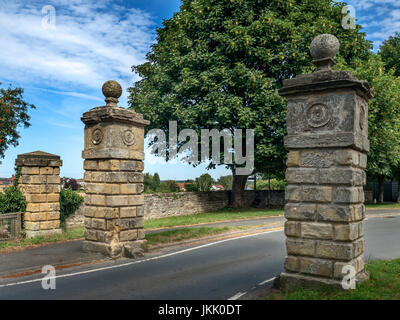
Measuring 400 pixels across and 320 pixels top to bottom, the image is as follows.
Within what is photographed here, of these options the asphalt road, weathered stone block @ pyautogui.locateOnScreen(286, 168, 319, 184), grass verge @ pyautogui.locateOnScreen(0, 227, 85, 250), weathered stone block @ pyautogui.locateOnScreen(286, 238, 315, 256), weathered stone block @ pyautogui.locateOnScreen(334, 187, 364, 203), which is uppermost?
weathered stone block @ pyautogui.locateOnScreen(286, 168, 319, 184)

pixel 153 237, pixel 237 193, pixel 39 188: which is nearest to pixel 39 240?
pixel 39 188

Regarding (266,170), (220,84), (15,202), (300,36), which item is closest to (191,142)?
(220,84)

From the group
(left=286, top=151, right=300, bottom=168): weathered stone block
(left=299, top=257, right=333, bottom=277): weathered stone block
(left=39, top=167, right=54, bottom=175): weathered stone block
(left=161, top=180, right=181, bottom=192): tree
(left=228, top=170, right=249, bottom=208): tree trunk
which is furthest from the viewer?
(left=161, top=180, right=181, bottom=192): tree

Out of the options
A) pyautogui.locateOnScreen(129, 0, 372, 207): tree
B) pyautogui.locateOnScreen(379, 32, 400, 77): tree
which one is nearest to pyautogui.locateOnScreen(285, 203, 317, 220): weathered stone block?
pyautogui.locateOnScreen(129, 0, 372, 207): tree

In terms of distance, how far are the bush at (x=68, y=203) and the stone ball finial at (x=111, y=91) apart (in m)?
6.28

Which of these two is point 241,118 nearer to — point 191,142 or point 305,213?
point 191,142

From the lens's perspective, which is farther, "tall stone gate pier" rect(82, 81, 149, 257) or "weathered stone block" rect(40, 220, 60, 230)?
"weathered stone block" rect(40, 220, 60, 230)

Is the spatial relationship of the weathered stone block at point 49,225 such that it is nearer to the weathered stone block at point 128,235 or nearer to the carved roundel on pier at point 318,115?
the weathered stone block at point 128,235

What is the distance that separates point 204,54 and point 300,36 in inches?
216

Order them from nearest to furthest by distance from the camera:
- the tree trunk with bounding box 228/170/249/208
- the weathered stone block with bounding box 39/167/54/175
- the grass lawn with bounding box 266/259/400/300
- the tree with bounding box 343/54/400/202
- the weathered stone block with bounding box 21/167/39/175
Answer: the grass lawn with bounding box 266/259/400/300 < the weathered stone block with bounding box 21/167/39/175 < the weathered stone block with bounding box 39/167/54/175 < the tree with bounding box 343/54/400/202 < the tree trunk with bounding box 228/170/249/208

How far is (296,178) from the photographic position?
6.52 meters

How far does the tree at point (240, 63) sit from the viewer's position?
20031mm

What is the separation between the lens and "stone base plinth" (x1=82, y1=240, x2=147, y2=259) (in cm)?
948

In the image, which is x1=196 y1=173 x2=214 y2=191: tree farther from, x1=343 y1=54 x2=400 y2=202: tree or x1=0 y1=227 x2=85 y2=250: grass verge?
x1=0 y1=227 x2=85 y2=250: grass verge
